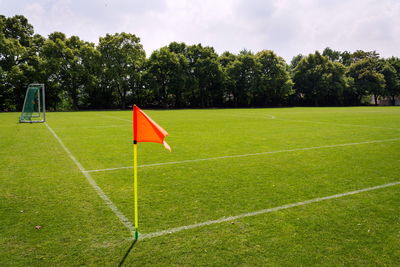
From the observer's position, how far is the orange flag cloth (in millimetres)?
3818

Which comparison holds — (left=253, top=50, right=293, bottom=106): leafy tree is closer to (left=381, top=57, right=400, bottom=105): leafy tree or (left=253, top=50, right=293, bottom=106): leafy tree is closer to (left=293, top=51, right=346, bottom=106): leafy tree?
(left=293, top=51, right=346, bottom=106): leafy tree

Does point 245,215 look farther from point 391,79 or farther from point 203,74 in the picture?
point 391,79

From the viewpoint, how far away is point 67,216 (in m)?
4.72

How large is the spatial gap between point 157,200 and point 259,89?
62.0 meters

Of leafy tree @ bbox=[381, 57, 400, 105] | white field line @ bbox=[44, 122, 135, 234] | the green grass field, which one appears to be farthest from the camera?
leafy tree @ bbox=[381, 57, 400, 105]

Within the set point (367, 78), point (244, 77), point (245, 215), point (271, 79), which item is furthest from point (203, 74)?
point (245, 215)

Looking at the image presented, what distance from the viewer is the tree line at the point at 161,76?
49375 millimetres

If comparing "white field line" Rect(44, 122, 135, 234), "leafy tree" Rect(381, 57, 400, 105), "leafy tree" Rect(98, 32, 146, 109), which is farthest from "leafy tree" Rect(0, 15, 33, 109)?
"leafy tree" Rect(381, 57, 400, 105)

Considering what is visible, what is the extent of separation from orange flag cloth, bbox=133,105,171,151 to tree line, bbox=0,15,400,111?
5088 cm

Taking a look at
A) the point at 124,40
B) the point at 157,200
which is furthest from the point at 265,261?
the point at 124,40

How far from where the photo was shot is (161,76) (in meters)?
59.3

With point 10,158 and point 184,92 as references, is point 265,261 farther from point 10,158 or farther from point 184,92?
point 184,92

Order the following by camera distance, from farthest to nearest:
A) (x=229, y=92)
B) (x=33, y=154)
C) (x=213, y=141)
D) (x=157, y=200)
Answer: (x=229, y=92)
(x=213, y=141)
(x=33, y=154)
(x=157, y=200)

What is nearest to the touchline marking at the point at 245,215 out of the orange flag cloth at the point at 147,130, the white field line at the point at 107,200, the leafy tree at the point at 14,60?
the white field line at the point at 107,200
